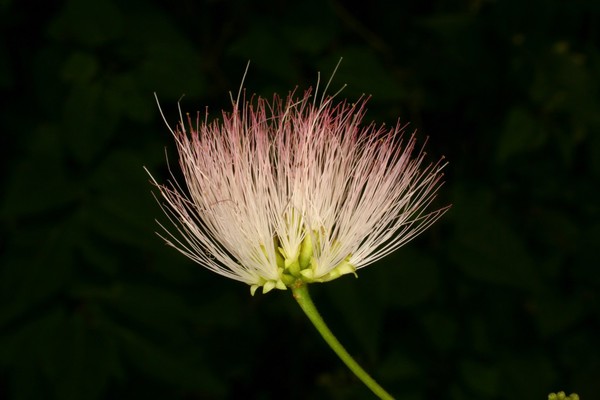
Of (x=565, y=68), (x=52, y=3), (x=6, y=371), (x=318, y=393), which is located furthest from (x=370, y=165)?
(x=318, y=393)

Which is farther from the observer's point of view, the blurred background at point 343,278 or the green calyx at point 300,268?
the blurred background at point 343,278

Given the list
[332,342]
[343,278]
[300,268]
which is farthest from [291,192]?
[343,278]

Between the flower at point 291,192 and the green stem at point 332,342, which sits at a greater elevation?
the flower at point 291,192

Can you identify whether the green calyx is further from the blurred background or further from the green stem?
the blurred background

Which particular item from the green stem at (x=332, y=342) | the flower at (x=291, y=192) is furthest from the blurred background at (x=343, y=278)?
the green stem at (x=332, y=342)

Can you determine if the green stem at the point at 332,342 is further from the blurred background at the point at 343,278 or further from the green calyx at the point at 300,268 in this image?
the blurred background at the point at 343,278

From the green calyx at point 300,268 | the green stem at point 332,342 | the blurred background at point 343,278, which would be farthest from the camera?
the blurred background at point 343,278

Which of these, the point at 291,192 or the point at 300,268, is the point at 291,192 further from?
the point at 300,268
